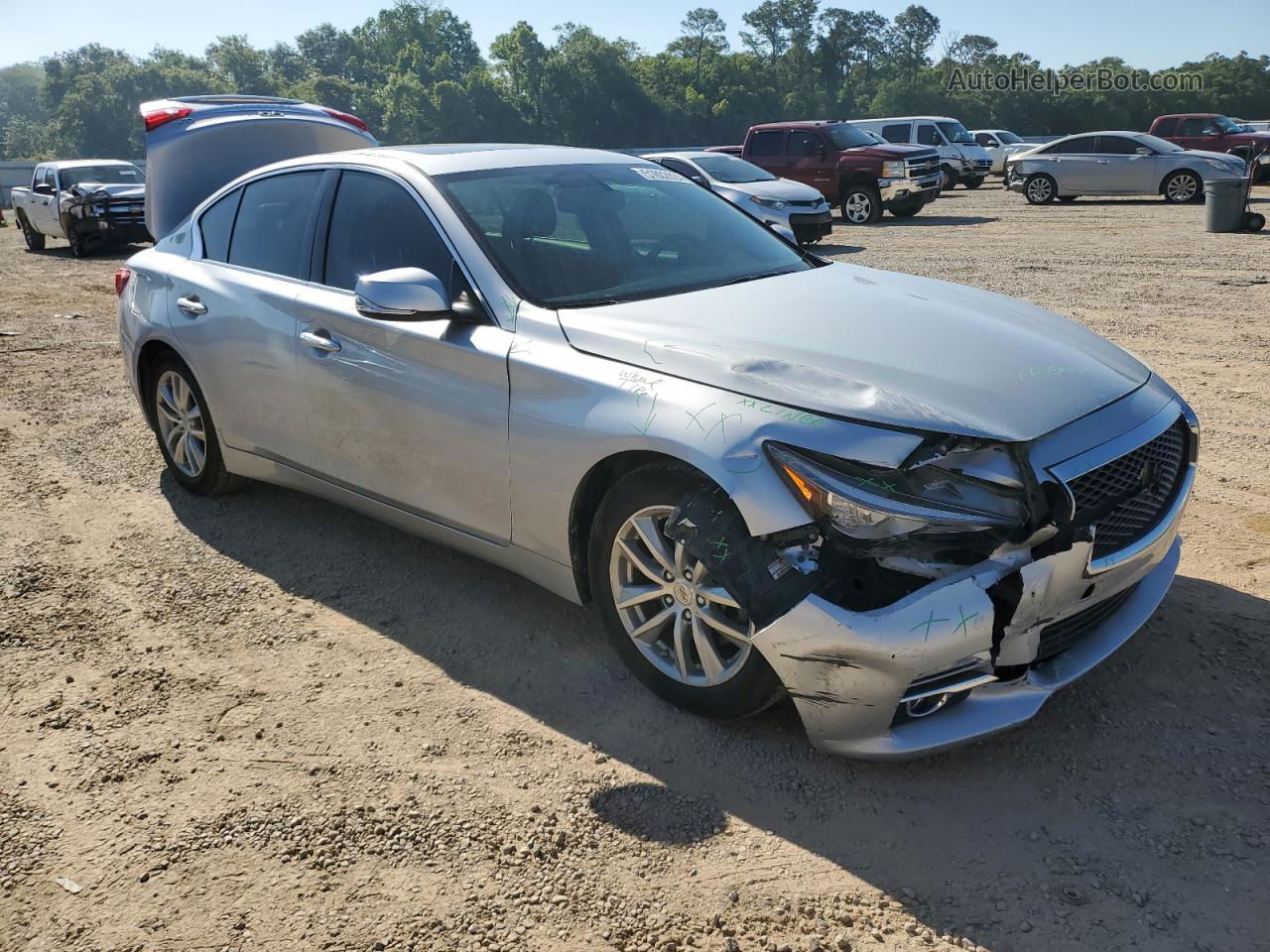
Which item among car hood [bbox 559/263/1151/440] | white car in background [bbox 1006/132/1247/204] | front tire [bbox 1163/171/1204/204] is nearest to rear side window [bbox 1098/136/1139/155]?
white car in background [bbox 1006/132/1247/204]

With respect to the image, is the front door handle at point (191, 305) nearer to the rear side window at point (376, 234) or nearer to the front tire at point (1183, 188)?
the rear side window at point (376, 234)

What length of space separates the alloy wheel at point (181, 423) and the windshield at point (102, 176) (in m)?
15.7

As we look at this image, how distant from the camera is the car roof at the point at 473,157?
4102 millimetres

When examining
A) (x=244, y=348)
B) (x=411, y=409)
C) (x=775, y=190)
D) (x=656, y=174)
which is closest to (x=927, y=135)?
(x=775, y=190)

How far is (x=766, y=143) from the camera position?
20797 millimetres

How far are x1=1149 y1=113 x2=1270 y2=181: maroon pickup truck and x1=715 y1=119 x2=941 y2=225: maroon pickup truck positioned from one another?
784cm

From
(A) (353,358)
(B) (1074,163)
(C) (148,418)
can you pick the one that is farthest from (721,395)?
(B) (1074,163)

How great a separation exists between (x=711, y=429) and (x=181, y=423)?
133 inches

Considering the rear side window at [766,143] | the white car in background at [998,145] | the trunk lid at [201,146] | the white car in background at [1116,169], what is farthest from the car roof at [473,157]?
the white car in background at [998,145]

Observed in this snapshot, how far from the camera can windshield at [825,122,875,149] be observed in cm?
2006

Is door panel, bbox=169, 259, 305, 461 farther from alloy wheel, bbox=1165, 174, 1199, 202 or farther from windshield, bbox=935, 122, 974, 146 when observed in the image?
windshield, bbox=935, 122, 974, 146

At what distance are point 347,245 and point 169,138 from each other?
366 cm

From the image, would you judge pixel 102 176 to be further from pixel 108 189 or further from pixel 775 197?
pixel 775 197

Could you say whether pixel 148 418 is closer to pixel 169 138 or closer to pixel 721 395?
pixel 169 138
